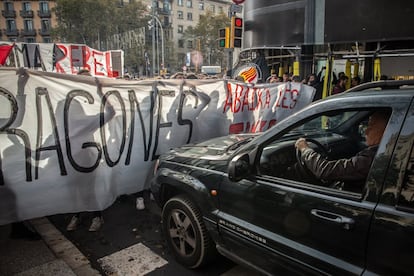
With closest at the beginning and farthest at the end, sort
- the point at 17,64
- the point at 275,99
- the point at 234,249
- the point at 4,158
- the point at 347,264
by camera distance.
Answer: the point at 347,264, the point at 234,249, the point at 4,158, the point at 275,99, the point at 17,64

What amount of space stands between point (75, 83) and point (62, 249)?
1.79 meters

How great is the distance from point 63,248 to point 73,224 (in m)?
0.49

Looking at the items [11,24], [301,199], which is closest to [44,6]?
[11,24]

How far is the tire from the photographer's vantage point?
9.17ft

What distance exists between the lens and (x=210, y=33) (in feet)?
205

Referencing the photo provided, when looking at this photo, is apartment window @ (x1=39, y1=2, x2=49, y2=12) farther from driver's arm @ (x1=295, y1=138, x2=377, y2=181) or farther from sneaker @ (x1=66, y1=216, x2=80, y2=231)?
driver's arm @ (x1=295, y1=138, x2=377, y2=181)

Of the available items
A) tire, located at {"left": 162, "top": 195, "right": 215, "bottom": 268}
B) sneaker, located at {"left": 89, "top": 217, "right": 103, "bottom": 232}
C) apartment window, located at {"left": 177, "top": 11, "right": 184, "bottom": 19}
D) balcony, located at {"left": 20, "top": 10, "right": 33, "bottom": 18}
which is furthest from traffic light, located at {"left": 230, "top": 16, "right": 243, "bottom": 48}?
balcony, located at {"left": 20, "top": 10, "right": 33, "bottom": 18}

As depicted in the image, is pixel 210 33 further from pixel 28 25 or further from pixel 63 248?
pixel 63 248

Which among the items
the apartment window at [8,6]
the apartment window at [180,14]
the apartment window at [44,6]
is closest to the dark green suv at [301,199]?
the apartment window at [180,14]

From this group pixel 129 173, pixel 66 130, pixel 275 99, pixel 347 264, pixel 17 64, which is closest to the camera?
pixel 347 264

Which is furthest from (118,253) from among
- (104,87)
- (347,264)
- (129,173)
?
(347,264)

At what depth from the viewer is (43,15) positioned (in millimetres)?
67812

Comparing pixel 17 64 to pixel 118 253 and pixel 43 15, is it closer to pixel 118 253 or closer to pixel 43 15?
pixel 118 253

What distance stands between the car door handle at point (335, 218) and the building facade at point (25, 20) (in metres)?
77.7
